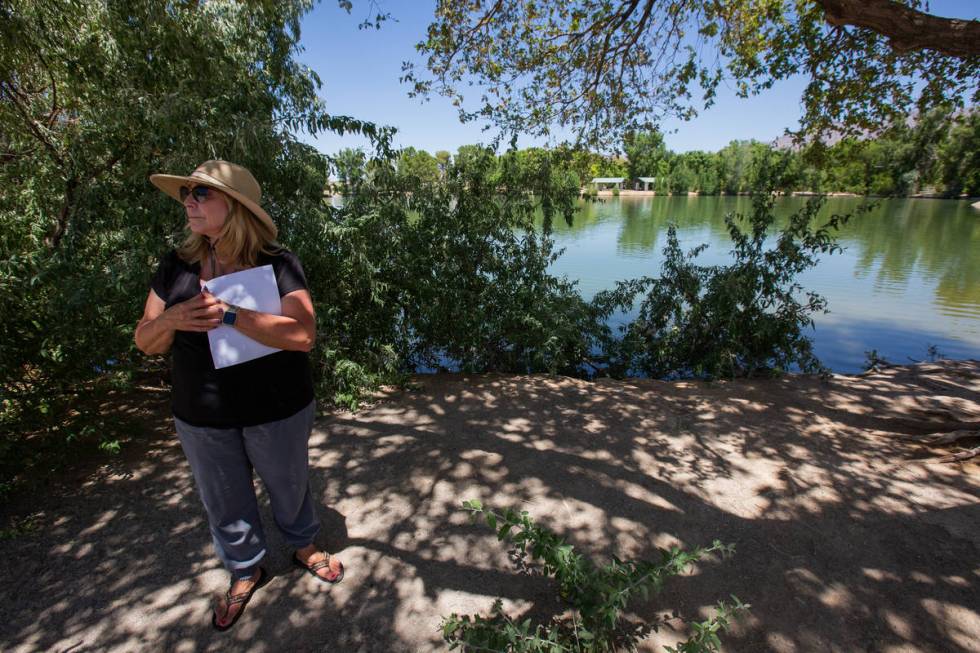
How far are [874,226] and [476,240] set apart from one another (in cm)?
3232

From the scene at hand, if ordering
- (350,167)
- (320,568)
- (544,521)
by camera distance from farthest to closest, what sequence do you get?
(350,167), (544,521), (320,568)

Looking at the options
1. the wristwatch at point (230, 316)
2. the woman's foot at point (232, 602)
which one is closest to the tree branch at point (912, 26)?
the wristwatch at point (230, 316)

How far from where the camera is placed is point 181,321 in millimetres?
1703

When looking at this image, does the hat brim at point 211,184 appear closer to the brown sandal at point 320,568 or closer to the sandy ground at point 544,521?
the brown sandal at point 320,568

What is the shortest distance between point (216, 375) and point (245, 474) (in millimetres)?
546

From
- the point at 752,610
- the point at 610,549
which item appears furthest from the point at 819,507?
the point at 610,549

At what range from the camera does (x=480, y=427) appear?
4250mm

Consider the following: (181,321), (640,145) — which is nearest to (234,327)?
(181,321)

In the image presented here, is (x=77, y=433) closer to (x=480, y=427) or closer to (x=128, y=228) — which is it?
(x=128, y=228)

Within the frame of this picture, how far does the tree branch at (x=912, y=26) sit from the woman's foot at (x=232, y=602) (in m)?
6.38

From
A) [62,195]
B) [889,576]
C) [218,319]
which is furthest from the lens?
[62,195]

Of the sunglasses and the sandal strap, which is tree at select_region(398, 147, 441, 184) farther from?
the sandal strap

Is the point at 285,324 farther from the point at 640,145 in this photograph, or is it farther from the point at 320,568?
the point at 640,145

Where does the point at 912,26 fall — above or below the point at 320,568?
above
